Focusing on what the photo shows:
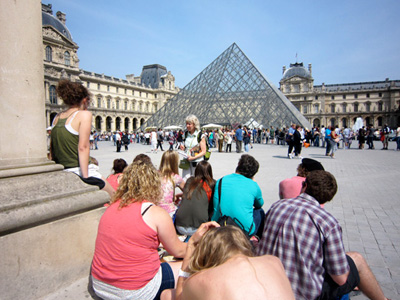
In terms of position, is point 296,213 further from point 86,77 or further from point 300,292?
point 86,77

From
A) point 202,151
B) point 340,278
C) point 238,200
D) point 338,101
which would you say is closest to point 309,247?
point 340,278

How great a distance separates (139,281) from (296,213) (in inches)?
37.7

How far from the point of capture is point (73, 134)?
6.66 feet

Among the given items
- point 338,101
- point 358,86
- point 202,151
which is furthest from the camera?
point 358,86

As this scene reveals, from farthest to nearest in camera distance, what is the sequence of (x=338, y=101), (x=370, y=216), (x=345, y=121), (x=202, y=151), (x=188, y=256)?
(x=338, y=101) → (x=345, y=121) → (x=202, y=151) → (x=370, y=216) → (x=188, y=256)

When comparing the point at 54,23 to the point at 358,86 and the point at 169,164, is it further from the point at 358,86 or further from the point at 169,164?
the point at 358,86

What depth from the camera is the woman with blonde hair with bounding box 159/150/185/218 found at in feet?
9.68

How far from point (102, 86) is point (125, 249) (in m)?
49.2

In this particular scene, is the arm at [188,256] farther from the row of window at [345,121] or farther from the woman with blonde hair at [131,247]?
the row of window at [345,121]

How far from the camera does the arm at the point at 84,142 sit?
2.01 m

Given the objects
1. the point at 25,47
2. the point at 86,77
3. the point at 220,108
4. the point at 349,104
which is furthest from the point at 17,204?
the point at 349,104

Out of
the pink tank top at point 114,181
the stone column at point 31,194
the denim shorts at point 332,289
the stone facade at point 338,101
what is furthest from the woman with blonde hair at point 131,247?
the stone facade at point 338,101

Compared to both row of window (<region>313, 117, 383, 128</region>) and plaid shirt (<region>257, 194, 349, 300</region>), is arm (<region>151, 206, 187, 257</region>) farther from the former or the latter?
row of window (<region>313, 117, 383, 128</region>)

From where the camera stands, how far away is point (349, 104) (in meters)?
60.1
